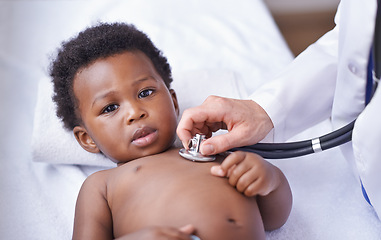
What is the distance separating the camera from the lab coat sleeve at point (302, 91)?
1.04 m

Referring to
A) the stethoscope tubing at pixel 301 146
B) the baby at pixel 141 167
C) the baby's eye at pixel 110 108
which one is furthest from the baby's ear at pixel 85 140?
the stethoscope tubing at pixel 301 146

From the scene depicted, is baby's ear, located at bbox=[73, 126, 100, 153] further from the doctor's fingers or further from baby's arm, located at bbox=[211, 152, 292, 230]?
baby's arm, located at bbox=[211, 152, 292, 230]

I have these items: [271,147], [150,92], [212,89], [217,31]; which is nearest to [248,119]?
[271,147]

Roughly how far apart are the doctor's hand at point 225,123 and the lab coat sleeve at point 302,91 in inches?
2.2

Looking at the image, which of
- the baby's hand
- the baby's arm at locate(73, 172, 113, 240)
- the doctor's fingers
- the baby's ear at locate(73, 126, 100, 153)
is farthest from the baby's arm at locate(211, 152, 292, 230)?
the baby's ear at locate(73, 126, 100, 153)

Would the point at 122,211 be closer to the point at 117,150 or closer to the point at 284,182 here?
the point at 117,150

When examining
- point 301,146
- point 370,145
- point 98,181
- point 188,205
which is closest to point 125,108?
point 98,181

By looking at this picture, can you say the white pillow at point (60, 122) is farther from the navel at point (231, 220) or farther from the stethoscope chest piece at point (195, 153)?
the navel at point (231, 220)

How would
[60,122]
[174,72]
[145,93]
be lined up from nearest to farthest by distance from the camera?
[145,93] → [60,122] → [174,72]

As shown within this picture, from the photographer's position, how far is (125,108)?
0.95m

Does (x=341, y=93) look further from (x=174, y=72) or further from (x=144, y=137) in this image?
(x=174, y=72)

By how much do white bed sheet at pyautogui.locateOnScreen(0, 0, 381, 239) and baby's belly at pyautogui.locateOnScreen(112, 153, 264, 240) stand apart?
0.19m

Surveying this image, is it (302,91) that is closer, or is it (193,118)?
(193,118)

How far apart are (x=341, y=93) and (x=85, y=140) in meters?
0.61
